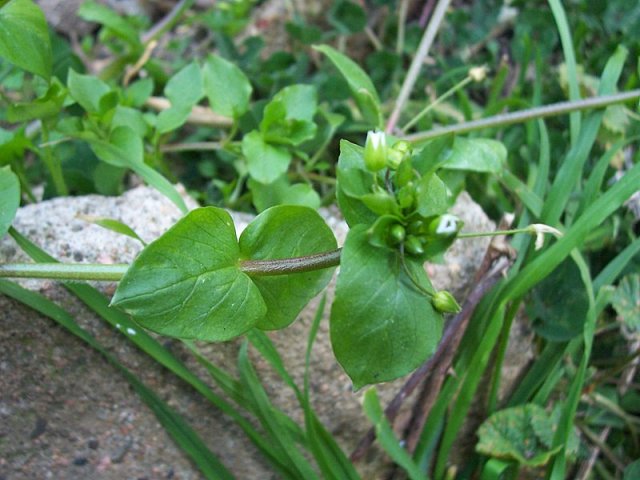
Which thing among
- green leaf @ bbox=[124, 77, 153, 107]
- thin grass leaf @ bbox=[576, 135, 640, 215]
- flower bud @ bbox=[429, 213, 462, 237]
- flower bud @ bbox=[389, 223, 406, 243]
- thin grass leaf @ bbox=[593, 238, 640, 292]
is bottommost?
thin grass leaf @ bbox=[593, 238, 640, 292]

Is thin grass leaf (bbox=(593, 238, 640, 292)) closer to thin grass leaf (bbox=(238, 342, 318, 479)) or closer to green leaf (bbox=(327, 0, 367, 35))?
thin grass leaf (bbox=(238, 342, 318, 479))

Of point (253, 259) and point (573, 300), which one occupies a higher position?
point (253, 259)

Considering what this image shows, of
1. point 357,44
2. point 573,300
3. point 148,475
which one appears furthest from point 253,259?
point 357,44

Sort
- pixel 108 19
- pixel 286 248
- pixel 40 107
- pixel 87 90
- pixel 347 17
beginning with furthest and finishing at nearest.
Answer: pixel 347 17, pixel 108 19, pixel 87 90, pixel 40 107, pixel 286 248

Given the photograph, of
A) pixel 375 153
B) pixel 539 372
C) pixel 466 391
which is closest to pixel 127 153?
pixel 375 153

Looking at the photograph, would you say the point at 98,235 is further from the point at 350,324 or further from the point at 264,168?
the point at 350,324

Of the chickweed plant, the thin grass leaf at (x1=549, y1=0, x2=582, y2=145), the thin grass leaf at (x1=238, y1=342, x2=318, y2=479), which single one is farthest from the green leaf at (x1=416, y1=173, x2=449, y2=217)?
the thin grass leaf at (x1=549, y1=0, x2=582, y2=145)

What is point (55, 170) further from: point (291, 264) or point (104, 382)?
point (291, 264)
